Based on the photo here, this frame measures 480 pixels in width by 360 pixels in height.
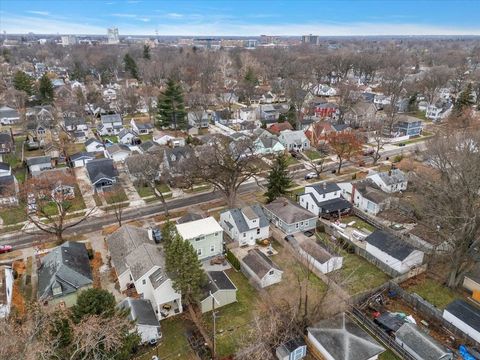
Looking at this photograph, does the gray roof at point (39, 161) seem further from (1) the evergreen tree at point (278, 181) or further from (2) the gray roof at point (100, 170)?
(1) the evergreen tree at point (278, 181)

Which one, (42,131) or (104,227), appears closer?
(104,227)

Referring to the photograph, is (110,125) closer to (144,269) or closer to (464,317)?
(144,269)

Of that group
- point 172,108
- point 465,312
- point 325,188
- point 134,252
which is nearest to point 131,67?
point 172,108

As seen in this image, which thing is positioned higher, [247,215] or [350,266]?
[247,215]

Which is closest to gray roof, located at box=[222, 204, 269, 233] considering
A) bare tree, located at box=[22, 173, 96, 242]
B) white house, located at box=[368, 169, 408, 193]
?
bare tree, located at box=[22, 173, 96, 242]

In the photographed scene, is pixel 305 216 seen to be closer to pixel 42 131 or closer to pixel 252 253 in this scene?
pixel 252 253

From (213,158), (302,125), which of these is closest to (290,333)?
(213,158)

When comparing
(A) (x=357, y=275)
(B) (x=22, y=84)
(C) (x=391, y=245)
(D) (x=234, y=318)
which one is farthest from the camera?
(B) (x=22, y=84)
